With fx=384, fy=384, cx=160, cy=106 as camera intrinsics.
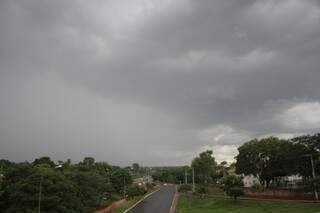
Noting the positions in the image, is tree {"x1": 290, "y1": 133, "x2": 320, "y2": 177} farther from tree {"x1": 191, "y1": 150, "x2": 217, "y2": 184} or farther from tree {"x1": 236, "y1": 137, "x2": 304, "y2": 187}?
tree {"x1": 191, "y1": 150, "x2": 217, "y2": 184}

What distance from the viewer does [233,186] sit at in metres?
74.8

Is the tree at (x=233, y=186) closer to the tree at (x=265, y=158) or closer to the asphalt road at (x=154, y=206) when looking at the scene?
the tree at (x=265, y=158)

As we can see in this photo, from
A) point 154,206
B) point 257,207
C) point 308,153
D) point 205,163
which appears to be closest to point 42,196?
point 257,207

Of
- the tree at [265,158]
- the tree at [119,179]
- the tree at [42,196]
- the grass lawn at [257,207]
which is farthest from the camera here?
the tree at [119,179]

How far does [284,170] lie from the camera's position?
269 ft

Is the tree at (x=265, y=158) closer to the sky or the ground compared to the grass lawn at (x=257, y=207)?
closer to the sky

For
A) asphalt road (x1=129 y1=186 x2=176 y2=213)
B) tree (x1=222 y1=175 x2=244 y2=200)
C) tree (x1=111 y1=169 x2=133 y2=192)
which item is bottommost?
asphalt road (x1=129 y1=186 x2=176 y2=213)

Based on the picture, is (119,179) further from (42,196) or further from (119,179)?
(42,196)

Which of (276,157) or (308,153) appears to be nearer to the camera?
(308,153)

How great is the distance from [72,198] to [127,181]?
6064 cm

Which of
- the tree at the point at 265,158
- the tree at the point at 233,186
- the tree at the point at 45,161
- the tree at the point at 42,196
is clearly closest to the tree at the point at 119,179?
the tree at the point at 45,161

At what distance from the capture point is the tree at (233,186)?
72750mm

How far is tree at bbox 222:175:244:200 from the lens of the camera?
239 ft

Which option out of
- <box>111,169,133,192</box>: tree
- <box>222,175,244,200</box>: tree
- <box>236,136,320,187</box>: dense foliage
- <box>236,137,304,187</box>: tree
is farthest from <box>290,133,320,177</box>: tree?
<box>111,169,133,192</box>: tree
